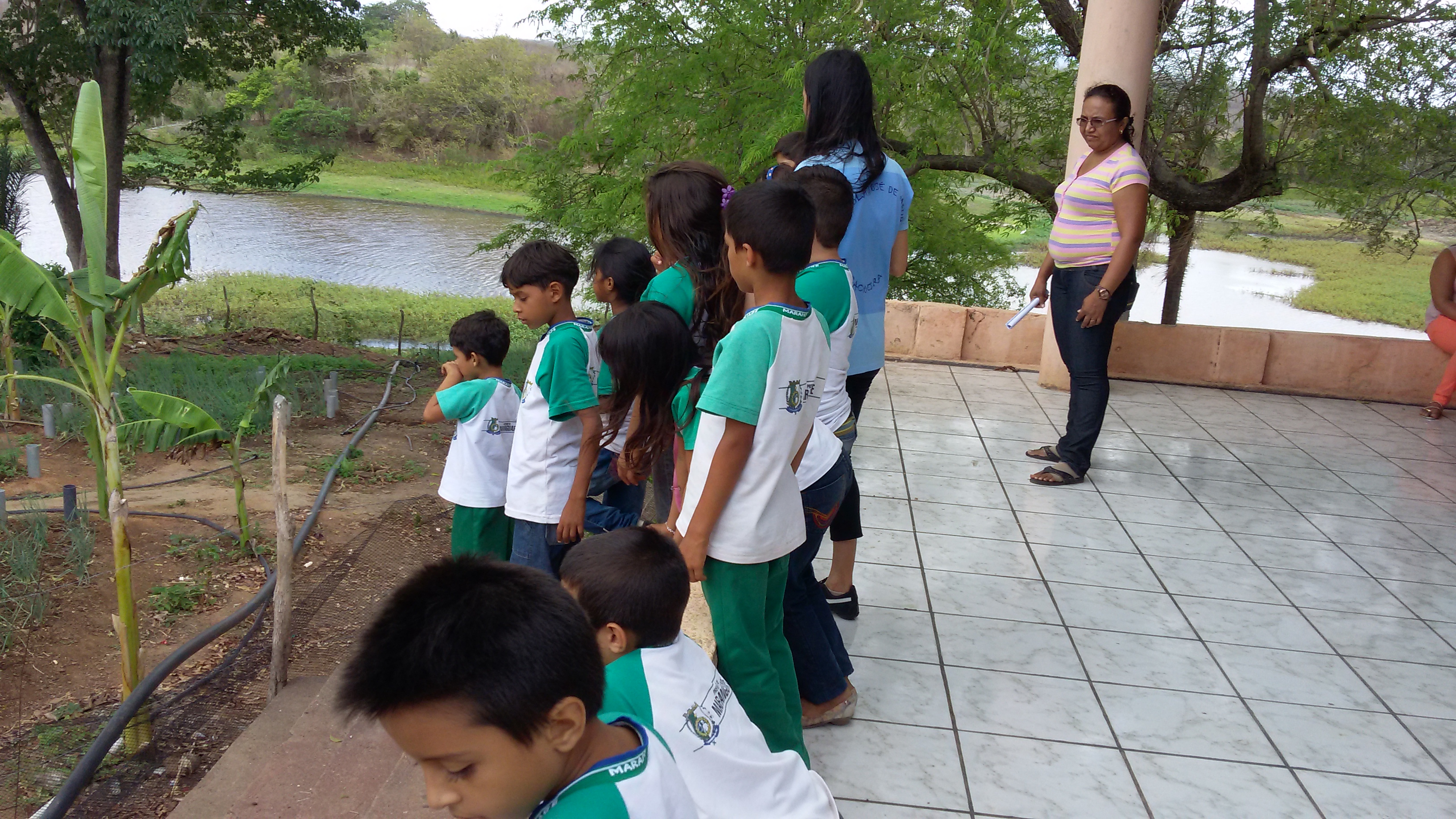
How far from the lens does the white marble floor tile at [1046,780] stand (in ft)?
8.09

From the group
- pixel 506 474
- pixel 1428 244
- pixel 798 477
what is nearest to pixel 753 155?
pixel 506 474

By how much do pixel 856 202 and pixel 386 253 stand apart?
89.4 feet

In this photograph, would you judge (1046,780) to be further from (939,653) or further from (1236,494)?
(1236,494)

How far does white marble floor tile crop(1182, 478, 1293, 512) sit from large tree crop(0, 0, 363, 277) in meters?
9.52

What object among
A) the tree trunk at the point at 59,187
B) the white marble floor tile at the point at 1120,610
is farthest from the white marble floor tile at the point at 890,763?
the tree trunk at the point at 59,187

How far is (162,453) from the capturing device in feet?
22.9

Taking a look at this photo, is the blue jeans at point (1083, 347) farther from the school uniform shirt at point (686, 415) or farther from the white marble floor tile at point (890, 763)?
the school uniform shirt at point (686, 415)

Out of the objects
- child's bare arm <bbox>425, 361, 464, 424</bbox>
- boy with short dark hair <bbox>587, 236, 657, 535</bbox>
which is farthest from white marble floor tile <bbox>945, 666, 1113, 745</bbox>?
child's bare arm <bbox>425, 361, 464, 424</bbox>

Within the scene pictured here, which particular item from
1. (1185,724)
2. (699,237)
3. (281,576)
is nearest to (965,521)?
(1185,724)

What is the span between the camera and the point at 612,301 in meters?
2.99

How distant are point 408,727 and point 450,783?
0.24 feet

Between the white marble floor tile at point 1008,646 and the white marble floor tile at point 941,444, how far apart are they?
5.81 feet

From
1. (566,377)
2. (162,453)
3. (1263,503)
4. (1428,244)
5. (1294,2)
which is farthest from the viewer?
(1428,244)

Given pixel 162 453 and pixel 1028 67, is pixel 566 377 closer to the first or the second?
pixel 162 453
